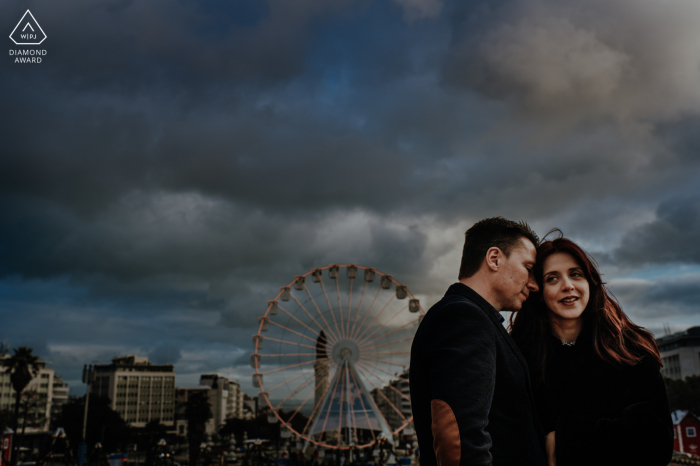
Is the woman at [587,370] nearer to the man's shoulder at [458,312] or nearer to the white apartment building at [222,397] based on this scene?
the man's shoulder at [458,312]

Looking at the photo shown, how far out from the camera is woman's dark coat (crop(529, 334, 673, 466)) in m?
2.85

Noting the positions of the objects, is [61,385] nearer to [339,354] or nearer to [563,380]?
[339,354]

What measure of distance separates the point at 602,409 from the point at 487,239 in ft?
3.86

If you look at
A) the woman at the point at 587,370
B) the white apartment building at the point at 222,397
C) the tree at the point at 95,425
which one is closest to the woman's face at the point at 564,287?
the woman at the point at 587,370

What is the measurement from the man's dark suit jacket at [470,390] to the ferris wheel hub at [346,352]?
3002 centimetres

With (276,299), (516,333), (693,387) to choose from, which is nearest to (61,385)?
(276,299)

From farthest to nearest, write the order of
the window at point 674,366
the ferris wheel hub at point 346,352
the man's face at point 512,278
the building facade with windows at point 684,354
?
1. the window at point 674,366
2. the building facade with windows at point 684,354
3. the ferris wheel hub at point 346,352
4. the man's face at point 512,278

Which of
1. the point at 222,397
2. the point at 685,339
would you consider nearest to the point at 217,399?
the point at 222,397

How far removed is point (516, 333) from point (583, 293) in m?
0.52

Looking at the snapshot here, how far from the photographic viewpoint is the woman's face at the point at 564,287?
136 inches

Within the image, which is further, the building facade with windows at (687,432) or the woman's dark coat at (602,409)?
the building facade with windows at (687,432)

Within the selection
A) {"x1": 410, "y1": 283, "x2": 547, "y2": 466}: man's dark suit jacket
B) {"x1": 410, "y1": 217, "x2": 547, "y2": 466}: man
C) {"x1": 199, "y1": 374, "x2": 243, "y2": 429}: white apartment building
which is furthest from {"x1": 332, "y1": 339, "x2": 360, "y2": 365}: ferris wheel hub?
{"x1": 199, "y1": 374, "x2": 243, "y2": 429}: white apartment building

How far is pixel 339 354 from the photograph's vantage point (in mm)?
32469

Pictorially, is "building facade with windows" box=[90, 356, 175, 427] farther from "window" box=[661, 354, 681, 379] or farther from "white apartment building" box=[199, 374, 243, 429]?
"window" box=[661, 354, 681, 379]
